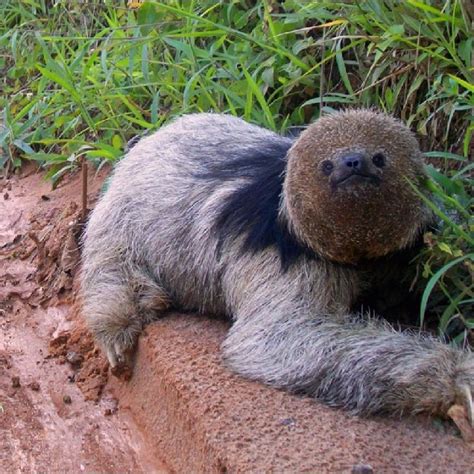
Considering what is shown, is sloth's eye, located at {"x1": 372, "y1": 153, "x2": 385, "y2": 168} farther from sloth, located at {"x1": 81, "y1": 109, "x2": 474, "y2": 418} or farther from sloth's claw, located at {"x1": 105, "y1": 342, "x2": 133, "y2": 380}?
sloth's claw, located at {"x1": 105, "y1": 342, "x2": 133, "y2": 380}

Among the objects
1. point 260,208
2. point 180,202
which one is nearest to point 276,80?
point 180,202

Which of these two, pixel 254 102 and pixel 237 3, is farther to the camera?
pixel 237 3

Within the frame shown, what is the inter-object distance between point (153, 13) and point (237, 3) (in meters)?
0.82

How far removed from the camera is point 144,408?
14.7 feet

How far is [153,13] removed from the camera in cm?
583

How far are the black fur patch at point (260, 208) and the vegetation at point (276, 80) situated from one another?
583 mm

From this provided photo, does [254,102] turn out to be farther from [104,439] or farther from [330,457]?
[330,457]

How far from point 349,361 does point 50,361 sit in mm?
1949

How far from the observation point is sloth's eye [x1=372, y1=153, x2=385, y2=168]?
147 inches

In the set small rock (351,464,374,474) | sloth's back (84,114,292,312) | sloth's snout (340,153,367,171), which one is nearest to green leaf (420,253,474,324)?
sloth's snout (340,153,367,171)

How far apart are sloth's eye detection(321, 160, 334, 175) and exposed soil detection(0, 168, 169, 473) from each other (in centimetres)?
143

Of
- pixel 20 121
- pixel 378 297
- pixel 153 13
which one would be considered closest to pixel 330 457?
pixel 378 297

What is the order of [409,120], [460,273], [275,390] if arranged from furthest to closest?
1. [409,120]
2. [460,273]
3. [275,390]

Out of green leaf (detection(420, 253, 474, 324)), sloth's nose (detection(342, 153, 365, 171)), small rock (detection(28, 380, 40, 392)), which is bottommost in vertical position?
small rock (detection(28, 380, 40, 392))
